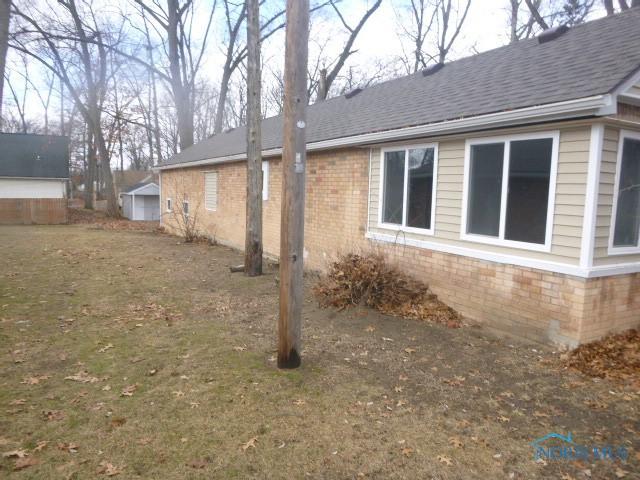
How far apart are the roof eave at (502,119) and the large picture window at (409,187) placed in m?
0.36

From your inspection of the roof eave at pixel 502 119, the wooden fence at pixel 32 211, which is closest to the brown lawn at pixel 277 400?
the roof eave at pixel 502 119

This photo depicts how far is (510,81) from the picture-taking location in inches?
276

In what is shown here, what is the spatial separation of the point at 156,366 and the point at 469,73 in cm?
796

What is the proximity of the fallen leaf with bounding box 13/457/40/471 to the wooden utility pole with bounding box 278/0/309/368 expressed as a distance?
239cm

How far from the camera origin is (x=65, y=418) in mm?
3754

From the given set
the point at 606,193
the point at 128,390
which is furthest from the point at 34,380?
the point at 606,193

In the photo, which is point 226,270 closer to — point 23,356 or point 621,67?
point 23,356

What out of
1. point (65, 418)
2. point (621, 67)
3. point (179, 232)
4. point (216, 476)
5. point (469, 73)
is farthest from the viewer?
point (179, 232)

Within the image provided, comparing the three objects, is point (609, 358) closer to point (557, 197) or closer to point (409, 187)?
point (557, 197)

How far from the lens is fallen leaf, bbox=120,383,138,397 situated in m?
4.22

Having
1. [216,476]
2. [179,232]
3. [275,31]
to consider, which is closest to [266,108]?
[275,31]

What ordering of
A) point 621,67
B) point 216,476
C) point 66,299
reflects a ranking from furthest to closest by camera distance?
1. point 66,299
2. point 621,67
3. point 216,476

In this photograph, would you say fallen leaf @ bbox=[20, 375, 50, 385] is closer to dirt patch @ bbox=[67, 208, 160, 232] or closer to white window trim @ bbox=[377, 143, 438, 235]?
white window trim @ bbox=[377, 143, 438, 235]

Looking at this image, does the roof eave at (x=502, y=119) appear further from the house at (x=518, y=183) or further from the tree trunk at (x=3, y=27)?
the tree trunk at (x=3, y=27)
